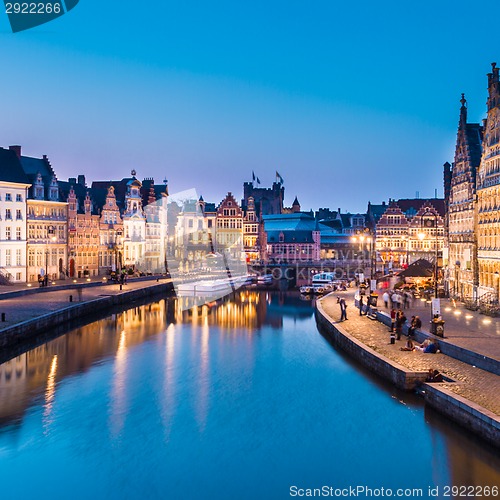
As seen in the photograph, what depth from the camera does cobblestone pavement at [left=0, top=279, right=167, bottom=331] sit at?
34656mm

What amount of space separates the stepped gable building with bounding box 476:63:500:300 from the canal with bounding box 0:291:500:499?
11373 millimetres

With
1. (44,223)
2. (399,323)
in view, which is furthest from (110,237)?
(399,323)

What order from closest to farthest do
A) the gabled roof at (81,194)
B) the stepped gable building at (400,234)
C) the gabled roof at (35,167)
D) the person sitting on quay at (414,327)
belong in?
the person sitting on quay at (414,327) < the gabled roof at (35,167) < the gabled roof at (81,194) < the stepped gable building at (400,234)

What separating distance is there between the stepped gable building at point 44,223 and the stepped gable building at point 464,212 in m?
36.5

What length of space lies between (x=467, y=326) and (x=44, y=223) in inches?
1777

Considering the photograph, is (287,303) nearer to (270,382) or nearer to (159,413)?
(270,382)

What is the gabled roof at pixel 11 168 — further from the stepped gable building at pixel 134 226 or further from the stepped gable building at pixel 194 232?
the stepped gable building at pixel 194 232

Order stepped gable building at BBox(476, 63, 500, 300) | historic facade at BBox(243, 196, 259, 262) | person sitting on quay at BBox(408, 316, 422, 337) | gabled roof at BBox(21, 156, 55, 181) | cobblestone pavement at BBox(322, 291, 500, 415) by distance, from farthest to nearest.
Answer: historic facade at BBox(243, 196, 259, 262) → gabled roof at BBox(21, 156, 55, 181) → stepped gable building at BBox(476, 63, 500, 300) → person sitting on quay at BBox(408, 316, 422, 337) → cobblestone pavement at BBox(322, 291, 500, 415)

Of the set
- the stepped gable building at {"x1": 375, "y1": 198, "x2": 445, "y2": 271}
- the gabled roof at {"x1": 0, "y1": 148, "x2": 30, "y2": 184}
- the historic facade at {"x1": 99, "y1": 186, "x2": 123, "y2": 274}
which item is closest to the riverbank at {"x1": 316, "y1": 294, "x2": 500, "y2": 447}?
the gabled roof at {"x1": 0, "y1": 148, "x2": 30, "y2": 184}

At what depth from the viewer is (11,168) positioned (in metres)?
57.0

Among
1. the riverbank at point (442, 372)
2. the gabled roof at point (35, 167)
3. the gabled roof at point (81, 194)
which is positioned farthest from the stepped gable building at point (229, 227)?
the riverbank at point (442, 372)

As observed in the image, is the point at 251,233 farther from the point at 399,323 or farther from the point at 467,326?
the point at 467,326

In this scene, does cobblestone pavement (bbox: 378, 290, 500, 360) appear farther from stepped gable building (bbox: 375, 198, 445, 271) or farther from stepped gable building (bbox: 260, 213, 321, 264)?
stepped gable building (bbox: 260, 213, 321, 264)

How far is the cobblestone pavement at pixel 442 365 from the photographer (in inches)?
720
